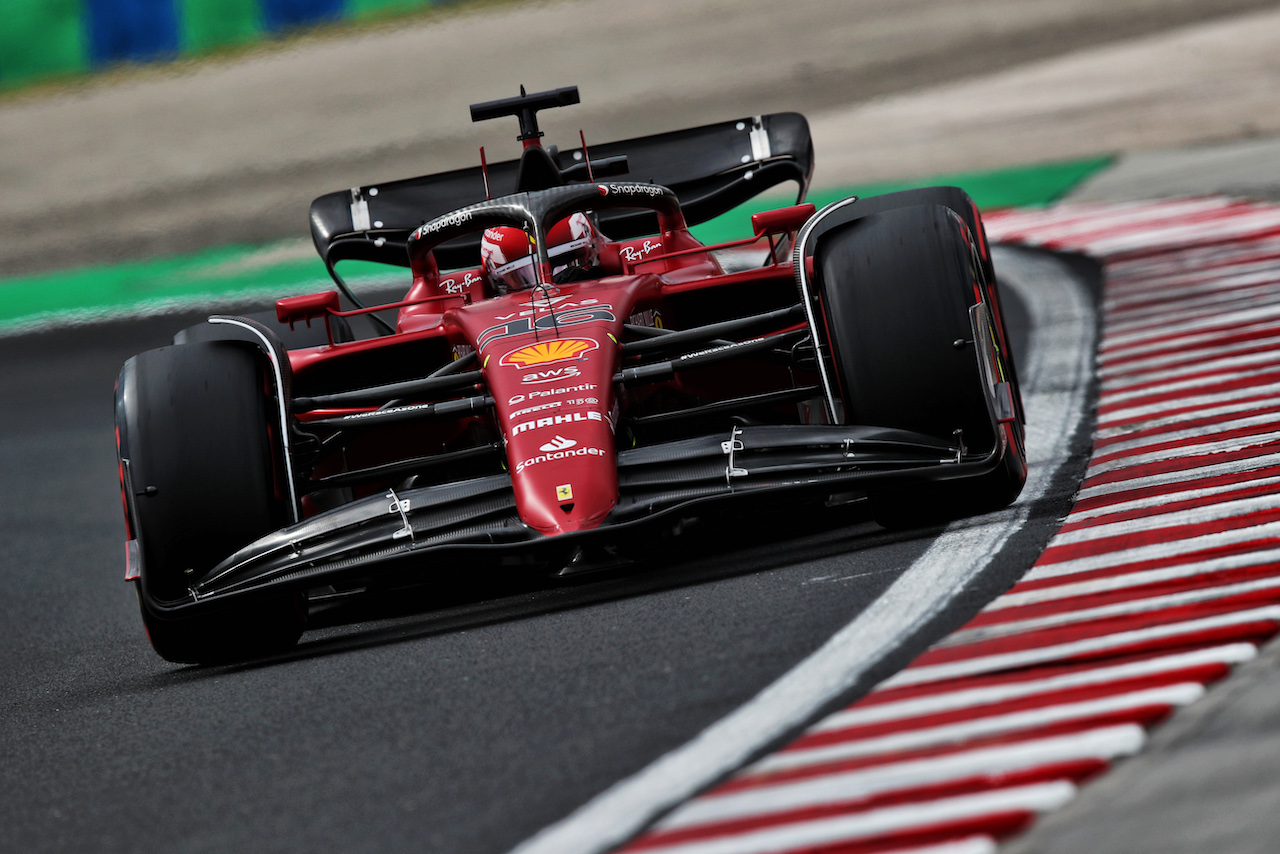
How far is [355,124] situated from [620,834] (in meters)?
16.4

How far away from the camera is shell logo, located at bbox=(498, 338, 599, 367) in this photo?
16.2 feet

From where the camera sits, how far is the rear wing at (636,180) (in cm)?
761

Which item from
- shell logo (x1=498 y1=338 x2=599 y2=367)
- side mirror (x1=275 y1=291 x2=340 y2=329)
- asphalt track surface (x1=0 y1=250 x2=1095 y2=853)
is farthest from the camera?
side mirror (x1=275 y1=291 x2=340 y2=329)

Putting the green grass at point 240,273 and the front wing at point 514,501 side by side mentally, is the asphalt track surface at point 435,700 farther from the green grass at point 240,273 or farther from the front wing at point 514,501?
the green grass at point 240,273

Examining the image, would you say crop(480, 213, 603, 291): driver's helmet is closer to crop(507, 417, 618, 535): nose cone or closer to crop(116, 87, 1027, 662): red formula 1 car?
crop(116, 87, 1027, 662): red formula 1 car

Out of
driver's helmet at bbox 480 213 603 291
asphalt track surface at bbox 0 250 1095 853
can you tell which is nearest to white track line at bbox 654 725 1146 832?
asphalt track surface at bbox 0 250 1095 853

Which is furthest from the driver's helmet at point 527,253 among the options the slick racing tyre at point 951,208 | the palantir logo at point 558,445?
the palantir logo at point 558,445

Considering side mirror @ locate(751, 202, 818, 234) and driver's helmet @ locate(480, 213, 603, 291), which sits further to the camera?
driver's helmet @ locate(480, 213, 603, 291)

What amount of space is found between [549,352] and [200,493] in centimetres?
105

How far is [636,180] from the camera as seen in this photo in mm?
7699

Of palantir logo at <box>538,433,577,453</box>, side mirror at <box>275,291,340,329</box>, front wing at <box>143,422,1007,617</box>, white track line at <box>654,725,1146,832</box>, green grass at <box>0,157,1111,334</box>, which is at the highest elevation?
green grass at <box>0,157,1111,334</box>

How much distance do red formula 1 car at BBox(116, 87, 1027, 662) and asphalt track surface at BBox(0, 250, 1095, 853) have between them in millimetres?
204

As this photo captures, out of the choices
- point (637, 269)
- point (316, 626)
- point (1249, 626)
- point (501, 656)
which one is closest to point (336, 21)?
point (637, 269)

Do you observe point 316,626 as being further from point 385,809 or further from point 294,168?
point 294,168
